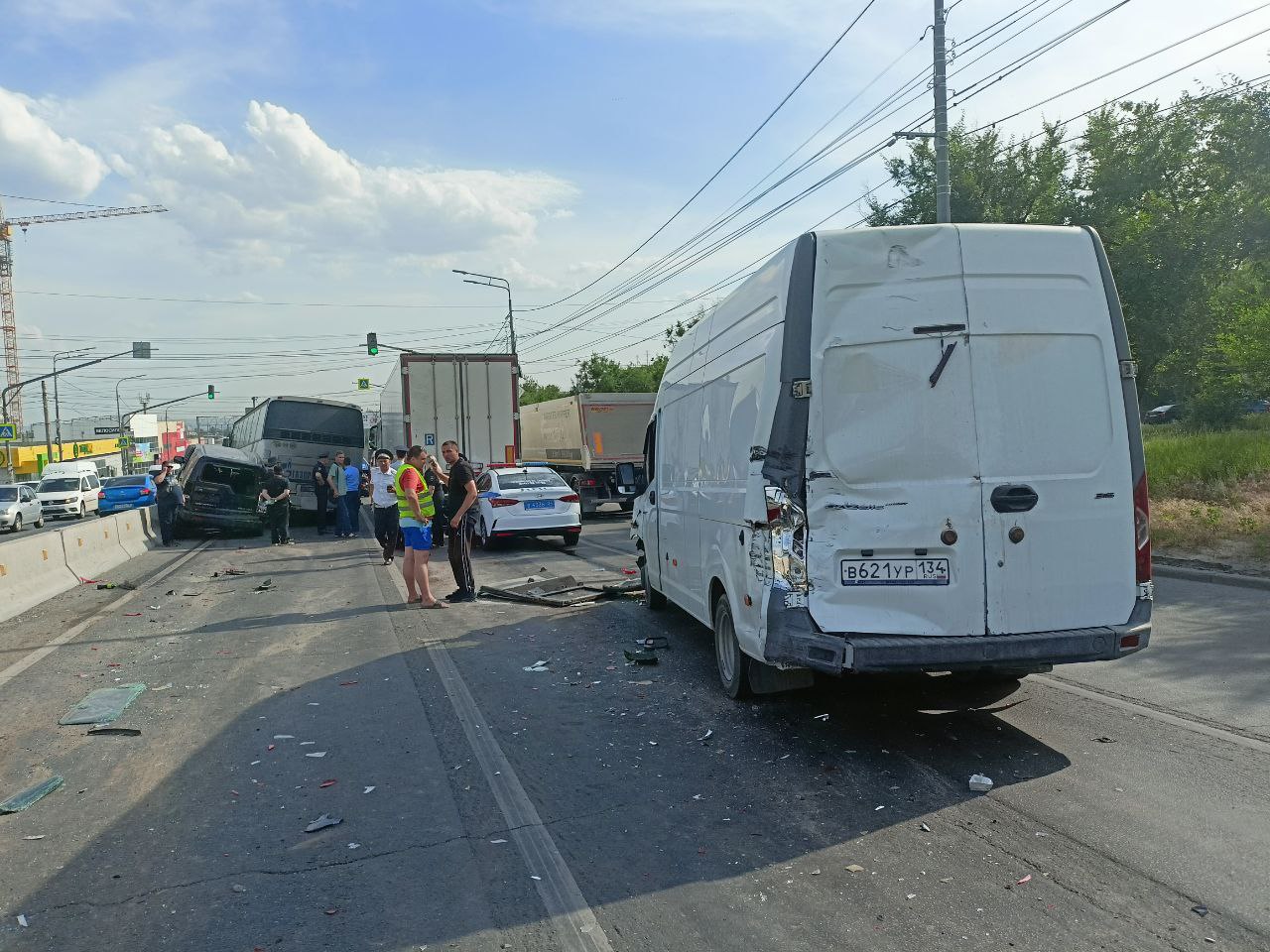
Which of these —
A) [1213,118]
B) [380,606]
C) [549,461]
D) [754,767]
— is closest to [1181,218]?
[1213,118]

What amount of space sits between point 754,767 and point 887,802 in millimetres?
803

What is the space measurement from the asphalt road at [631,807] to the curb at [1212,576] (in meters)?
2.35

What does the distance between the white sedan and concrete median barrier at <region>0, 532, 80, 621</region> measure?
6.34 metres

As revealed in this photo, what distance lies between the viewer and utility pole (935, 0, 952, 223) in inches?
650

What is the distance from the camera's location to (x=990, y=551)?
5086 mm

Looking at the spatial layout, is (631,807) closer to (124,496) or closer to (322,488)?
(322,488)

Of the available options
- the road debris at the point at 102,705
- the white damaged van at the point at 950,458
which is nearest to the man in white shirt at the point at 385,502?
the road debris at the point at 102,705

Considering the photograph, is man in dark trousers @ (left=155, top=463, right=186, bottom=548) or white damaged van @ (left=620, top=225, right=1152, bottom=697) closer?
white damaged van @ (left=620, top=225, right=1152, bottom=697)

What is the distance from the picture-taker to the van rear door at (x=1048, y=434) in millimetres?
5113

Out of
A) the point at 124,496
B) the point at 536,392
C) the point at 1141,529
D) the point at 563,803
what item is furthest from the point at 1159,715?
the point at 536,392

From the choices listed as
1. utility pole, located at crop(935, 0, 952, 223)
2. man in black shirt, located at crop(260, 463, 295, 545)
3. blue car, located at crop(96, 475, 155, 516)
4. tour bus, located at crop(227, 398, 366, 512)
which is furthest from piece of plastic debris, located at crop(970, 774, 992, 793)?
blue car, located at crop(96, 475, 155, 516)

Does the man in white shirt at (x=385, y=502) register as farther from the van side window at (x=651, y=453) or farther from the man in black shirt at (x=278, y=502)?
the van side window at (x=651, y=453)

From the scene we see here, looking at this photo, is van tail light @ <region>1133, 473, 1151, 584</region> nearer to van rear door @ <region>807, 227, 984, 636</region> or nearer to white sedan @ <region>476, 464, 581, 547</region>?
van rear door @ <region>807, 227, 984, 636</region>

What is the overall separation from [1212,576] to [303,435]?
2254 cm
